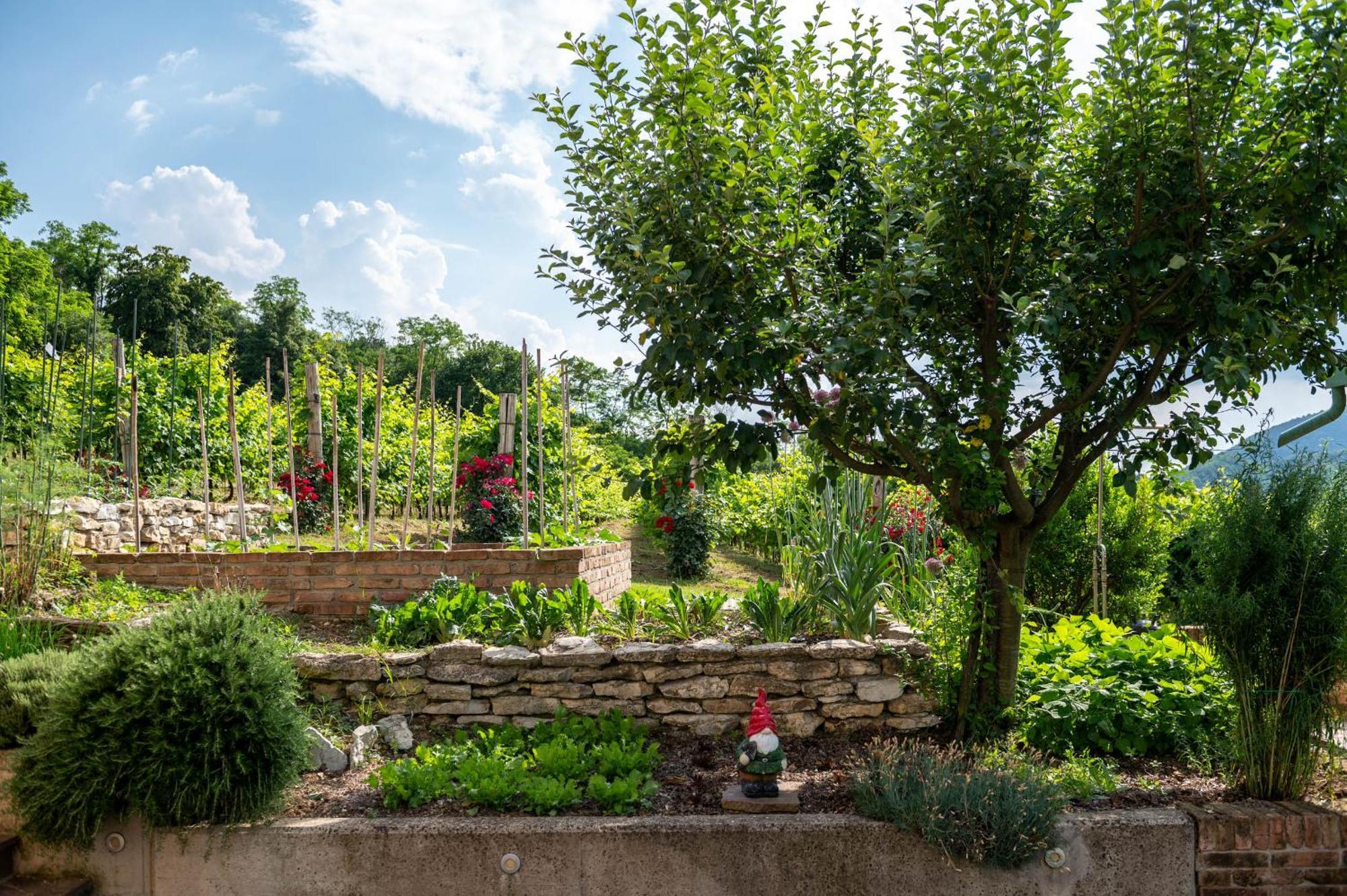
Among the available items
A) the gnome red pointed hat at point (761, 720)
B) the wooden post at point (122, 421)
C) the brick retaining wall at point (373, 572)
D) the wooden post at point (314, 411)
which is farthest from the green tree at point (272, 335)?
the gnome red pointed hat at point (761, 720)

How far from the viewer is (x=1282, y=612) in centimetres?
340

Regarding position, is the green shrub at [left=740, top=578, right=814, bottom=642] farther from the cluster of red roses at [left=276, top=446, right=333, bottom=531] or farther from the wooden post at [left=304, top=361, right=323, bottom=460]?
the wooden post at [left=304, top=361, right=323, bottom=460]

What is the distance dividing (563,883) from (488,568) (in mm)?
2682

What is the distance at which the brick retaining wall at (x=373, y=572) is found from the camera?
5.72 meters

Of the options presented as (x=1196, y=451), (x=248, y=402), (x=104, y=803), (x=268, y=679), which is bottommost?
(x=104, y=803)

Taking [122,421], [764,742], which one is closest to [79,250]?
[122,421]

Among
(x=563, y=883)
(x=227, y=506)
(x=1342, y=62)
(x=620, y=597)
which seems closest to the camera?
(x=1342, y=62)

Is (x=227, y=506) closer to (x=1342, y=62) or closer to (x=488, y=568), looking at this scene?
(x=488, y=568)

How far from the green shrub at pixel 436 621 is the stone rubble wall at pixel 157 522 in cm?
297

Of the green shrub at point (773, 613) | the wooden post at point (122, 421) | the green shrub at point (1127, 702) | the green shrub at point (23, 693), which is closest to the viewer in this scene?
the green shrub at point (23, 693)

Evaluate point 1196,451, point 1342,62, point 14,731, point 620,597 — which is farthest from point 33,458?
point 1342,62

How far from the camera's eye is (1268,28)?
3020mm

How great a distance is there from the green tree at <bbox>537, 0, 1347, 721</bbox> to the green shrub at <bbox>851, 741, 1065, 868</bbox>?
75cm

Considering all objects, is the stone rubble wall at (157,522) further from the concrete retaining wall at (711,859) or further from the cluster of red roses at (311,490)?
the concrete retaining wall at (711,859)
